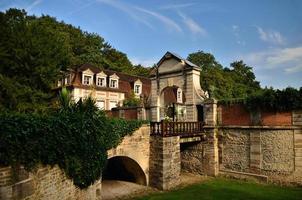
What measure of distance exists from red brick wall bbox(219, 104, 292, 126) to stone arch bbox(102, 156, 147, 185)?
6769 millimetres

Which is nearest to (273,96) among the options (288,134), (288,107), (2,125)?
(288,107)

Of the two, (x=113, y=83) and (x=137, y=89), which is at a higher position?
(x=113, y=83)

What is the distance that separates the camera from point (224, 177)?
17016 millimetres

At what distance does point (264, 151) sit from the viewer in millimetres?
15609

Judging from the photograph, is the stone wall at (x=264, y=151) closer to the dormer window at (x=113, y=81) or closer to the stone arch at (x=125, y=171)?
the stone arch at (x=125, y=171)

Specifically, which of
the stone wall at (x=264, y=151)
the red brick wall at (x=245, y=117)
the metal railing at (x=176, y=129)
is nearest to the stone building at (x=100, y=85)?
the metal railing at (x=176, y=129)

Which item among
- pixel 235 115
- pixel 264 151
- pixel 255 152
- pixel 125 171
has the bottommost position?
pixel 125 171

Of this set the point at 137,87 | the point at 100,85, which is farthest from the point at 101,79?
the point at 137,87

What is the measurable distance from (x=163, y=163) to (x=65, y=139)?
7.04m

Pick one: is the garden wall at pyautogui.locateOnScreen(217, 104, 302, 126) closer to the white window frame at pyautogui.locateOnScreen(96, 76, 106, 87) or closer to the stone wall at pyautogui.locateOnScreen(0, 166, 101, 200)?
the stone wall at pyautogui.locateOnScreen(0, 166, 101, 200)

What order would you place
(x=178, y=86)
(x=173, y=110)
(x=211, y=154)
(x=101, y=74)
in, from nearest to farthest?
(x=211, y=154) < (x=178, y=86) < (x=173, y=110) < (x=101, y=74)

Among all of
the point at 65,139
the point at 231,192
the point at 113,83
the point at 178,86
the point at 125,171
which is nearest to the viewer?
the point at 65,139

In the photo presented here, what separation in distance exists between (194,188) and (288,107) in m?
7.23

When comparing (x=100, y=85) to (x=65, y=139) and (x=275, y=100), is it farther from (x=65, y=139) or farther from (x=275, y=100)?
(x=65, y=139)
